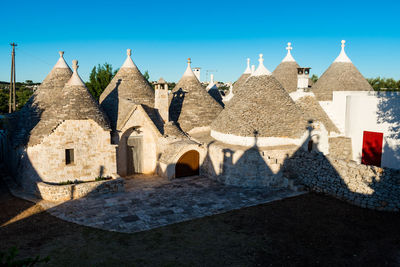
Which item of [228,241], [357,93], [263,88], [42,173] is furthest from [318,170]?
[42,173]

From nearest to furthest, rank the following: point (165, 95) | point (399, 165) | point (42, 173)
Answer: point (42, 173), point (399, 165), point (165, 95)

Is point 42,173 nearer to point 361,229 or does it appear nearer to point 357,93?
point 361,229

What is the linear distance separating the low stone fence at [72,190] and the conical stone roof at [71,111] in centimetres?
229

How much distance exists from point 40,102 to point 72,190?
6142 millimetres

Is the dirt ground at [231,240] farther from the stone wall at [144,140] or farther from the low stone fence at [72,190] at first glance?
the stone wall at [144,140]

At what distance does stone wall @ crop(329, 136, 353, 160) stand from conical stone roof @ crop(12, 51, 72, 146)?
1701 centimetres

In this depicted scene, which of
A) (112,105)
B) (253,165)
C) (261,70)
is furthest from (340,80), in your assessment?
(112,105)

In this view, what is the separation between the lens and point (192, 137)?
19.1 meters

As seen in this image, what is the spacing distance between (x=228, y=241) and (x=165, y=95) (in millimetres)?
10935

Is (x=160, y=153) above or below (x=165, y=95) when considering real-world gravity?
below

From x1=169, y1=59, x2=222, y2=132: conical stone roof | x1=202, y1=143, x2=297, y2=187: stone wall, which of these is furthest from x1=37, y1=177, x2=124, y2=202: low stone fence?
x1=169, y1=59, x2=222, y2=132: conical stone roof

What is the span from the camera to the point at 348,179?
13.5m

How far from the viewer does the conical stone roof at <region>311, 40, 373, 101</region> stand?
21906 mm

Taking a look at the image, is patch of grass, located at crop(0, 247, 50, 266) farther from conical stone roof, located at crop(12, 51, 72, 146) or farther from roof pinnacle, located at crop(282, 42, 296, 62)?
roof pinnacle, located at crop(282, 42, 296, 62)
